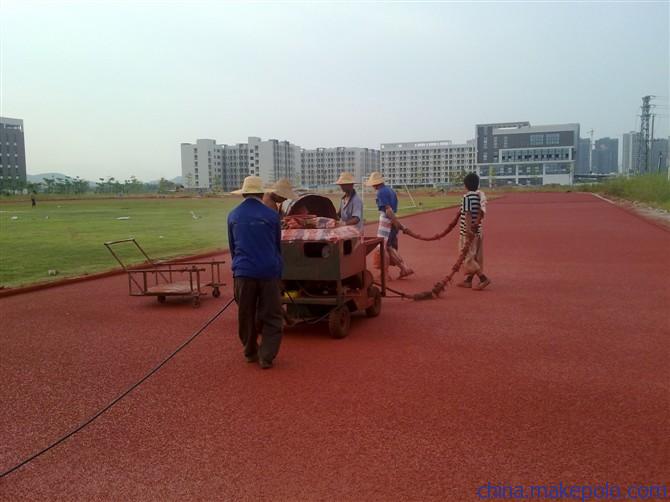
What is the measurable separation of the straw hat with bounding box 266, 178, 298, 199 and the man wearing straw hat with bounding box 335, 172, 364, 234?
1.28 m

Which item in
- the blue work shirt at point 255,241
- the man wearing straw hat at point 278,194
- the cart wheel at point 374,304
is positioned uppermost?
the man wearing straw hat at point 278,194

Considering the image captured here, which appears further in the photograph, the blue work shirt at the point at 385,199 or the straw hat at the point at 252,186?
the blue work shirt at the point at 385,199

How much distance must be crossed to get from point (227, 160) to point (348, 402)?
12507cm

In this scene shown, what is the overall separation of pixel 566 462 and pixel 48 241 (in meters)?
19.4

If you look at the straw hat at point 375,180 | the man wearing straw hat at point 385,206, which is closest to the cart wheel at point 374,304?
the man wearing straw hat at point 385,206

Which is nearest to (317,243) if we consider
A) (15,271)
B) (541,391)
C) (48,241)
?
(541,391)

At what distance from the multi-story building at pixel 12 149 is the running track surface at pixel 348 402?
12872 centimetres

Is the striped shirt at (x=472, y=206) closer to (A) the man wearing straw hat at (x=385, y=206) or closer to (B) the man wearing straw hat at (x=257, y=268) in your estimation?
(A) the man wearing straw hat at (x=385, y=206)

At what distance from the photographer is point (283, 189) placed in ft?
24.1

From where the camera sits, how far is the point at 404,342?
23.3 feet

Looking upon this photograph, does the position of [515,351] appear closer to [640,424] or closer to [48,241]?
[640,424]

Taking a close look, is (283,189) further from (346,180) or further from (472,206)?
(472,206)

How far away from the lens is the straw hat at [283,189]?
7211 millimetres

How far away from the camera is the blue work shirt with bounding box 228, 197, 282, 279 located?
19.8ft
